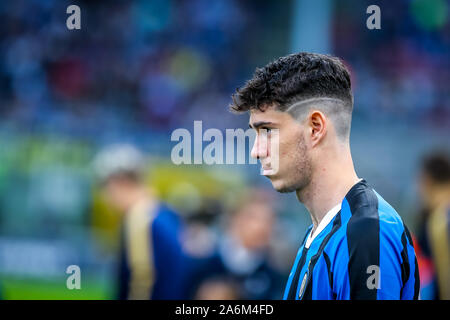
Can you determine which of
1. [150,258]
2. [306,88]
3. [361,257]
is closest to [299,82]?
[306,88]

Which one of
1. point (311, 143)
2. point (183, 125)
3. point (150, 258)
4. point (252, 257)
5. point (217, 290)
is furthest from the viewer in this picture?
point (183, 125)

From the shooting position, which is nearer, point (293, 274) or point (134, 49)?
point (293, 274)

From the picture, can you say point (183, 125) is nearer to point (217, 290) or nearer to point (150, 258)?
point (150, 258)

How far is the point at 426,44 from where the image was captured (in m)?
15.2

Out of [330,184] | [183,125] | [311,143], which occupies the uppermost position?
[183,125]

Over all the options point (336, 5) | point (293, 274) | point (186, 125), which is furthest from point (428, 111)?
point (293, 274)

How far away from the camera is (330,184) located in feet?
8.37

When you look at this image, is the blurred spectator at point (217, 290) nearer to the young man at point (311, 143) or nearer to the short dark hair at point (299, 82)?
the young man at point (311, 143)

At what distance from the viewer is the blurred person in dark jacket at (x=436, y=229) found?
534 centimetres

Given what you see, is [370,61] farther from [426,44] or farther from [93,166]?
[93,166]

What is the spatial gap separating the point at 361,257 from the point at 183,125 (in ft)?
36.0

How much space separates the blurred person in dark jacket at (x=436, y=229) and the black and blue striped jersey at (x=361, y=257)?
313 cm
